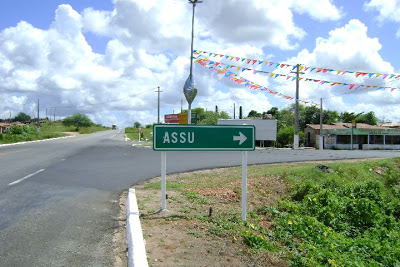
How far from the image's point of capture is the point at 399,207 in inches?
468

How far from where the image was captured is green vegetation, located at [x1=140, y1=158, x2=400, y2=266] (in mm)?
5176

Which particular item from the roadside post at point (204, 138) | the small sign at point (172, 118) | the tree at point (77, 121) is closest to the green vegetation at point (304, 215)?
the roadside post at point (204, 138)

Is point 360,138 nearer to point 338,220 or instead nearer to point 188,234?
point 338,220

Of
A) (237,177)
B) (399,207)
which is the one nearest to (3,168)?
(237,177)

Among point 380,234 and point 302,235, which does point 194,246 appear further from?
point 380,234

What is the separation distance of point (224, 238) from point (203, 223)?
0.79 metres

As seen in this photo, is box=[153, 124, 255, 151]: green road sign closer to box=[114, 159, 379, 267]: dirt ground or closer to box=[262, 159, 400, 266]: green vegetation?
box=[114, 159, 379, 267]: dirt ground

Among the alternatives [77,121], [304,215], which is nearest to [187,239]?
[304,215]

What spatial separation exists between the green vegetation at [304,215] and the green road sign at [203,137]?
119 centimetres

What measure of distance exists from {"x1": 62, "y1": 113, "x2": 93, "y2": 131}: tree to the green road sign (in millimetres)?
134420

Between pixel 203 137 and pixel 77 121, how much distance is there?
141m

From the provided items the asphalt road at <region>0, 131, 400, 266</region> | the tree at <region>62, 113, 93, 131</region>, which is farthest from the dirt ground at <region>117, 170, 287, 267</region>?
the tree at <region>62, 113, 93, 131</region>

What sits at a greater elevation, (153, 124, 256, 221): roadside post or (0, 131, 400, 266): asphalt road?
(153, 124, 256, 221): roadside post

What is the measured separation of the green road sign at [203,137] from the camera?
616cm
